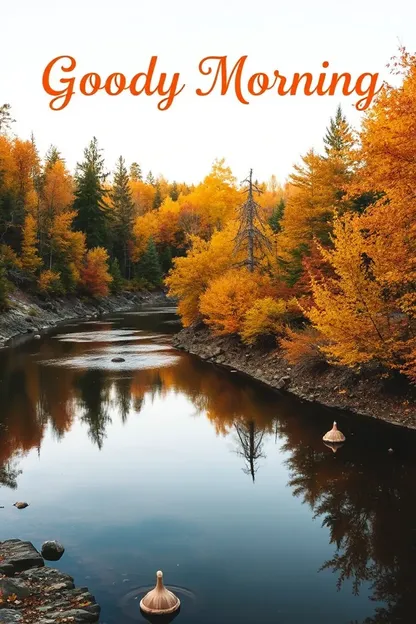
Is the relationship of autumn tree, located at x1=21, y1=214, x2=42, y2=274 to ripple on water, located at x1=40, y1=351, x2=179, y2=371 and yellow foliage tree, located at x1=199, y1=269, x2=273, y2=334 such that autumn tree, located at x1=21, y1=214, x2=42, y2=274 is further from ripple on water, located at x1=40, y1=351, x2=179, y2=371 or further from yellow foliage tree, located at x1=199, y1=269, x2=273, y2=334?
yellow foliage tree, located at x1=199, y1=269, x2=273, y2=334

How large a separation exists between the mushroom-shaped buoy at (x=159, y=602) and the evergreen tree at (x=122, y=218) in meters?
76.3

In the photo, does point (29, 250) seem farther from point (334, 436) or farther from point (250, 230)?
point (334, 436)

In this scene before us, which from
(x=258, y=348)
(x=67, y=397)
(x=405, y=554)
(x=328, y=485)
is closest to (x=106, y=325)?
(x=258, y=348)

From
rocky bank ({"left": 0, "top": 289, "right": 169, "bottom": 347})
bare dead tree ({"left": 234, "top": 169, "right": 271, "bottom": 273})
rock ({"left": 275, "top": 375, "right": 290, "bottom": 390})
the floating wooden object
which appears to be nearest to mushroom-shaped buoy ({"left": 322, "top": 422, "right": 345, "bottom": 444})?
the floating wooden object

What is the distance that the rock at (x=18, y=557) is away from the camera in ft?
32.9

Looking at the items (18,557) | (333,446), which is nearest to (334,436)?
(333,446)

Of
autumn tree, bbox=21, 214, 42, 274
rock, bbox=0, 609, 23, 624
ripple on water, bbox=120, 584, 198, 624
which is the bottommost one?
ripple on water, bbox=120, 584, 198, 624

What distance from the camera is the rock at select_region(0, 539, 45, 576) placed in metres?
10.0

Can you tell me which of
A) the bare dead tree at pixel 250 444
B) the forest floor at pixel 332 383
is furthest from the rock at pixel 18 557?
the forest floor at pixel 332 383

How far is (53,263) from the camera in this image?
199 feet

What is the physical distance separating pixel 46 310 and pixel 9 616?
48776 mm

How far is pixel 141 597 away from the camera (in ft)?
31.3

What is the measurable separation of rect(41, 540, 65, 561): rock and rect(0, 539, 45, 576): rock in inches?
8.9

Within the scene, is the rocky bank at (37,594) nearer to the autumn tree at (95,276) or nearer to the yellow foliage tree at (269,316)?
the yellow foliage tree at (269,316)
